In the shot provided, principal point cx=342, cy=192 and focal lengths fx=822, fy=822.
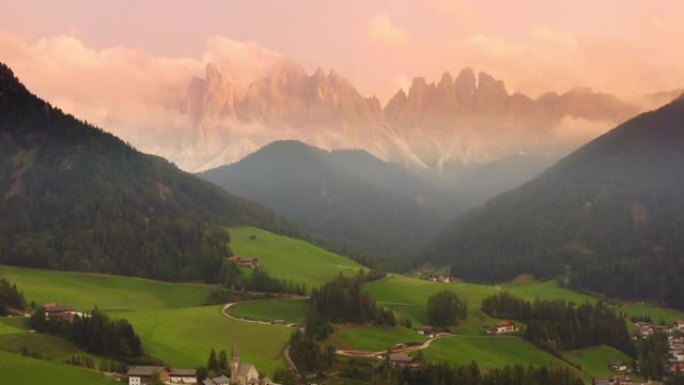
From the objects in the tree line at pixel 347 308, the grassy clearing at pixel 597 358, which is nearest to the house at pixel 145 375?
the tree line at pixel 347 308

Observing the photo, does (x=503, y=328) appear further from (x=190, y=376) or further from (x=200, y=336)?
(x=190, y=376)

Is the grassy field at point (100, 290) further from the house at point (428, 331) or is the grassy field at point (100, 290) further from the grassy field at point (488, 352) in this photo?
the grassy field at point (488, 352)

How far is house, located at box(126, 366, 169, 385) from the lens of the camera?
93.8m

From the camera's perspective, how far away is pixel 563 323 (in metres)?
→ 159

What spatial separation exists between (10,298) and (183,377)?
51.7 metres

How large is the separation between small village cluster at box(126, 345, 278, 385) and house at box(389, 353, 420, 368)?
22.0 meters

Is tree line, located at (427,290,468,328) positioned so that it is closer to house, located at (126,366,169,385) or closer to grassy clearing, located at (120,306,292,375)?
grassy clearing, located at (120,306,292,375)

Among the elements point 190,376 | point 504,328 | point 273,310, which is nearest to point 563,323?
point 504,328

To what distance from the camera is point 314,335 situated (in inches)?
5153

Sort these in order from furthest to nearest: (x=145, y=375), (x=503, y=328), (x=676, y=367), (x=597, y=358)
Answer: (x=503, y=328) < (x=597, y=358) < (x=676, y=367) < (x=145, y=375)

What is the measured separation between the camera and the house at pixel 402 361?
117 meters

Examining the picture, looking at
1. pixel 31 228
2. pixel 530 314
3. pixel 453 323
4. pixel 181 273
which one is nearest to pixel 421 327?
pixel 453 323

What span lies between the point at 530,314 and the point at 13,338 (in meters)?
99.9

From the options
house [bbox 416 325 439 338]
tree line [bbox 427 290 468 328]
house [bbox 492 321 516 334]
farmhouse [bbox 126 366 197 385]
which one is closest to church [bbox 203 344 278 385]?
farmhouse [bbox 126 366 197 385]
